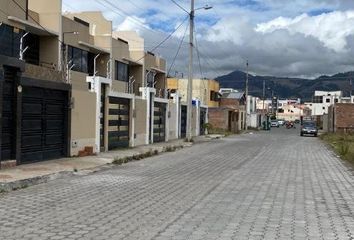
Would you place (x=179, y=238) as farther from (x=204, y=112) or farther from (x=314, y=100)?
(x=314, y=100)

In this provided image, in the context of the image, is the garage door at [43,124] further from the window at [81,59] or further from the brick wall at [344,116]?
the brick wall at [344,116]

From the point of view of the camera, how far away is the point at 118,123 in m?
28.4

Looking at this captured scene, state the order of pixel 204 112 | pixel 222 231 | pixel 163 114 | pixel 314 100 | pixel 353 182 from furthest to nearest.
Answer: pixel 314 100, pixel 204 112, pixel 163 114, pixel 353 182, pixel 222 231

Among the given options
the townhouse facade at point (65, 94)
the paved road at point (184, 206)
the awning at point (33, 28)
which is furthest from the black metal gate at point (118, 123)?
the paved road at point (184, 206)

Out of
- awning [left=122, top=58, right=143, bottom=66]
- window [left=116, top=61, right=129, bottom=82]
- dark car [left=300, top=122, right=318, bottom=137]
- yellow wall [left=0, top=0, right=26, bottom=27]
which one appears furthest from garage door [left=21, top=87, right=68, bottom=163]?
dark car [left=300, top=122, right=318, bottom=137]

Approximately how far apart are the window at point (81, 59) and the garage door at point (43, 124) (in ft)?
42.2

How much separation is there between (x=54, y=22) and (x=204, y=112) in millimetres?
28937

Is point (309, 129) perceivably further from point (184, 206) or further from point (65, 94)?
point (184, 206)

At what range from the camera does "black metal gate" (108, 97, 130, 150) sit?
27.1 metres

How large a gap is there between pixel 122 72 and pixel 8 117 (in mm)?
29135

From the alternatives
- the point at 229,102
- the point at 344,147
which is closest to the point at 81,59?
the point at 344,147

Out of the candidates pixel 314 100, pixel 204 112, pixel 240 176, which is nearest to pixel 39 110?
pixel 240 176

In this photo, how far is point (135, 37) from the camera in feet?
172

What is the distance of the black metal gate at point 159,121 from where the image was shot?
36875 millimetres
